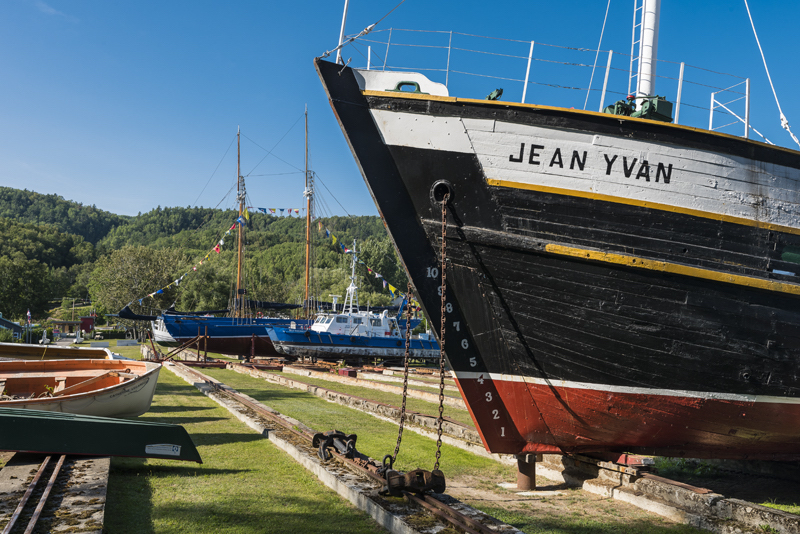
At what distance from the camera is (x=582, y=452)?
5.59 m

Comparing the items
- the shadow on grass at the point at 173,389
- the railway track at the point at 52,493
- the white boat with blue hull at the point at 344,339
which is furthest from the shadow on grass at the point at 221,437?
the white boat with blue hull at the point at 344,339

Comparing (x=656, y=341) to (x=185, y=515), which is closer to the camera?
(x=185, y=515)

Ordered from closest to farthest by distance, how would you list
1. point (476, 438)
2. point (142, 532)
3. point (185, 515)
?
point (142, 532) → point (185, 515) → point (476, 438)

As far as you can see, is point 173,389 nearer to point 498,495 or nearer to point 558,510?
point 498,495

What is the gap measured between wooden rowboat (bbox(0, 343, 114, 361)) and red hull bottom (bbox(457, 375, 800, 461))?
9388 mm

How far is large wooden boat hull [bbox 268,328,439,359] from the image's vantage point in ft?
93.4

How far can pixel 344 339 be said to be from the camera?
29.4 m

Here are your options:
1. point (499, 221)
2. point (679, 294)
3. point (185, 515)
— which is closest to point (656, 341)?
point (679, 294)

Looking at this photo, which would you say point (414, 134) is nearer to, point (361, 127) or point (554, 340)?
point (361, 127)

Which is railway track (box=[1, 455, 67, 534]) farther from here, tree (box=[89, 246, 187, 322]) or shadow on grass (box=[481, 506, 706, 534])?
tree (box=[89, 246, 187, 322])

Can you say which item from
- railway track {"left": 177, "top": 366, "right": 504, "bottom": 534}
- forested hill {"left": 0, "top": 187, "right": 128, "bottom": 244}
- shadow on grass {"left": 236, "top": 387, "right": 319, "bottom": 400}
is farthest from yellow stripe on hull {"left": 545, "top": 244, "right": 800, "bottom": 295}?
forested hill {"left": 0, "top": 187, "right": 128, "bottom": 244}

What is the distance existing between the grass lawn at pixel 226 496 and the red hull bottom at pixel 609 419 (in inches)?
63.9

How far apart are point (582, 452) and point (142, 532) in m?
4.12

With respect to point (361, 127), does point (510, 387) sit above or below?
below
